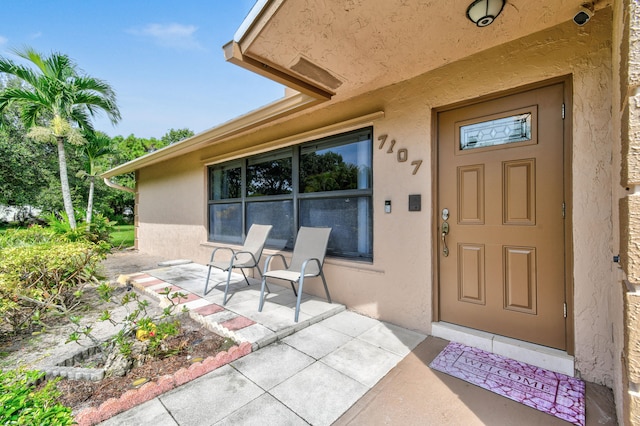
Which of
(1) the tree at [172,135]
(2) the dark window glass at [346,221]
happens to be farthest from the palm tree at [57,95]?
(1) the tree at [172,135]

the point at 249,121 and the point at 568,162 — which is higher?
the point at 249,121

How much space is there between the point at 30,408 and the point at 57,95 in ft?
33.8

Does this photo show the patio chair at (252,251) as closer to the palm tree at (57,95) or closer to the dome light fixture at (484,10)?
the dome light fixture at (484,10)

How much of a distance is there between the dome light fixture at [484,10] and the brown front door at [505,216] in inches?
29.4

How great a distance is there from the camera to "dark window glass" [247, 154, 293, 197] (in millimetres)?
4359

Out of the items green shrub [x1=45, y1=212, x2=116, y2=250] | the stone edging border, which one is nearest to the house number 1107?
the stone edging border

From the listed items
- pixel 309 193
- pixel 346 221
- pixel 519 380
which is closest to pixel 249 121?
pixel 309 193

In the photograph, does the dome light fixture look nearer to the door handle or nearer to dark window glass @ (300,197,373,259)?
the door handle

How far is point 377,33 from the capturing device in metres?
2.11

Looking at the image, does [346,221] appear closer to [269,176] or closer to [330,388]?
[269,176]

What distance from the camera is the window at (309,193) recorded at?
3.43m

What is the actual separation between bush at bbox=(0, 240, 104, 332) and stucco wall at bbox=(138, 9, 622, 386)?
306cm

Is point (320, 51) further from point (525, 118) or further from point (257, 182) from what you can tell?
point (257, 182)

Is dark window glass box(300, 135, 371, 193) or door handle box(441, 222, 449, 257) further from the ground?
dark window glass box(300, 135, 371, 193)
